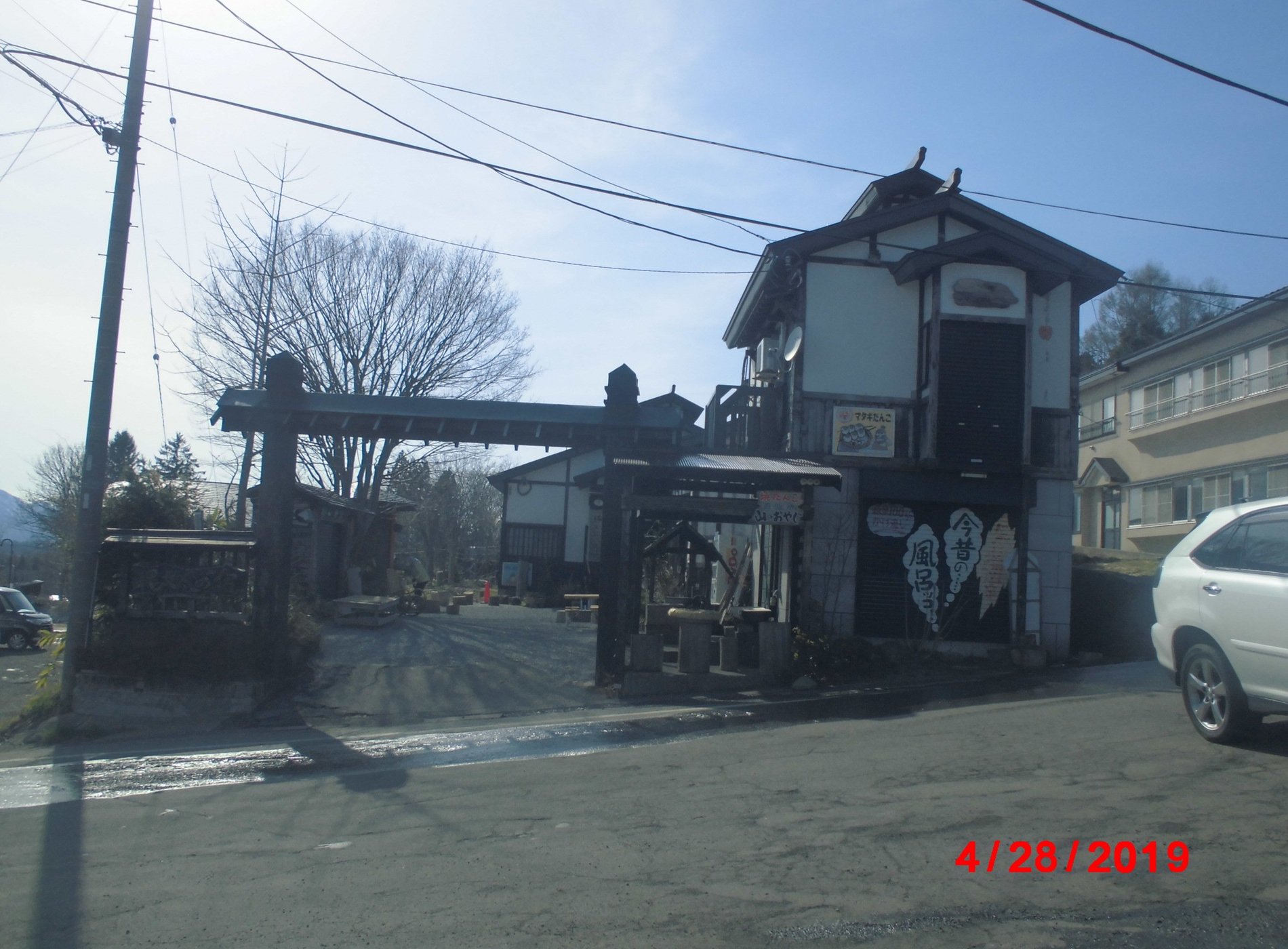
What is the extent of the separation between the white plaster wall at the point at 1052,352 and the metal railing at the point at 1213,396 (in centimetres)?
1315

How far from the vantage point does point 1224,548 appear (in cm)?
714

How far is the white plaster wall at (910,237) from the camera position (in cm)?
1638

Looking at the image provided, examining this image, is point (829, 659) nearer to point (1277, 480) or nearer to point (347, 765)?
point (347, 765)

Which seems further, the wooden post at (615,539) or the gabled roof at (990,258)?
the gabled roof at (990,258)

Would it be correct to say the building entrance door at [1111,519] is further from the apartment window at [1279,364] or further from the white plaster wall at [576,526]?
the white plaster wall at [576,526]

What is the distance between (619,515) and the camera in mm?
12953

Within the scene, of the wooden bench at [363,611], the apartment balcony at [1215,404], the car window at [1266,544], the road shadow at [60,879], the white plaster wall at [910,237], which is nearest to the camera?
the road shadow at [60,879]

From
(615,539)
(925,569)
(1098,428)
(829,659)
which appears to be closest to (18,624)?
(615,539)

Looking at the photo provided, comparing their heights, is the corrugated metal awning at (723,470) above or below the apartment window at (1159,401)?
below

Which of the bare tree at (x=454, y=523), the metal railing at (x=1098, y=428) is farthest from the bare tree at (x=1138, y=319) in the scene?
the bare tree at (x=454, y=523)

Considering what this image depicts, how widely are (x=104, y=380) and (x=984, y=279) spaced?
1246cm

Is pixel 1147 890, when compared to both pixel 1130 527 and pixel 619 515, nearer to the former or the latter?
pixel 619 515

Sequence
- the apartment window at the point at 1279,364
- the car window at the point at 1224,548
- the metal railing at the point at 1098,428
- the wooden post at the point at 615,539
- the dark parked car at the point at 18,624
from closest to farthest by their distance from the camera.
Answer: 1. the car window at the point at 1224,548
2. the wooden post at the point at 615,539
3. the apartment window at the point at 1279,364
4. the dark parked car at the point at 18,624
5. the metal railing at the point at 1098,428
